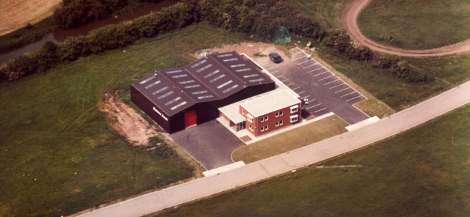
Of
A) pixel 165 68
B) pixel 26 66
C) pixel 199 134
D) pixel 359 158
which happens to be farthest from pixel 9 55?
pixel 359 158

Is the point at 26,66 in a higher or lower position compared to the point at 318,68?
higher

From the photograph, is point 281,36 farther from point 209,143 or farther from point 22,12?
point 22,12

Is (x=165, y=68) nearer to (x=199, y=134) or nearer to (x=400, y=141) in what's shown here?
(x=199, y=134)

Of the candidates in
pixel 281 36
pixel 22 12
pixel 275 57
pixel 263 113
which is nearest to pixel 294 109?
pixel 263 113

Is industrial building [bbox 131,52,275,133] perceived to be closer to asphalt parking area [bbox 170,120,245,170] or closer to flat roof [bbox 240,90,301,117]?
asphalt parking area [bbox 170,120,245,170]

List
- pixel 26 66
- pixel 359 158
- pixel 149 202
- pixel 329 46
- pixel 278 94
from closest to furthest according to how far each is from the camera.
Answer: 1. pixel 149 202
2. pixel 359 158
3. pixel 278 94
4. pixel 26 66
5. pixel 329 46

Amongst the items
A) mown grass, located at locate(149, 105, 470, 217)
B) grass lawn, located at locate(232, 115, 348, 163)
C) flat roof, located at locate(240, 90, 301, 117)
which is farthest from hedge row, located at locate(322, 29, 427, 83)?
flat roof, located at locate(240, 90, 301, 117)

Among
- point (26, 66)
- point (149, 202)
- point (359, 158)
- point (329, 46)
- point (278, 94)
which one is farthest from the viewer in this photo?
point (329, 46)
